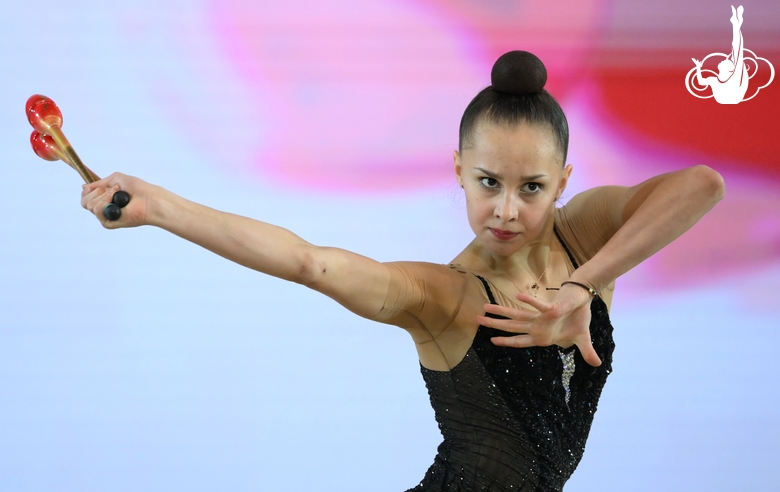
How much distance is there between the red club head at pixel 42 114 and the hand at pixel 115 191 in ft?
0.52

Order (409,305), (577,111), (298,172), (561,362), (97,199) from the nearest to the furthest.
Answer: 1. (97,199)
2. (409,305)
3. (561,362)
4. (298,172)
5. (577,111)

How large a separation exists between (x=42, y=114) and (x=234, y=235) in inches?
11.9

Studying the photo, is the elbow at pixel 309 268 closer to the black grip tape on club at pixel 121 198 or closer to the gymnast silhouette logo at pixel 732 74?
the black grip tape on club at pixel 121 198

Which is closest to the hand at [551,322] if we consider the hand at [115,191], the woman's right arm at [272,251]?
the woman's right arm at [272,251]

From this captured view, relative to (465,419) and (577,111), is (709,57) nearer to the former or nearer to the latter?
(577,111)

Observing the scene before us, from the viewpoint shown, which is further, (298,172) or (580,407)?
(298,172)

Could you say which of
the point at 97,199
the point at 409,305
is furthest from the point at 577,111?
the point at 97,199

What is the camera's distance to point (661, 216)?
1.55m

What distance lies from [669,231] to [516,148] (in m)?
0.29

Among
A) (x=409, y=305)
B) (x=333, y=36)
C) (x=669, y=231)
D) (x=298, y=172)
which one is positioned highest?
(x=333, y=36)

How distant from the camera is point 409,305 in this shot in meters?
1.48

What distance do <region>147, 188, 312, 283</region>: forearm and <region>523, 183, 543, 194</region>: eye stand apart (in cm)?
39

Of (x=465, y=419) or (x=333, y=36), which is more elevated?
(x=333, y=36)

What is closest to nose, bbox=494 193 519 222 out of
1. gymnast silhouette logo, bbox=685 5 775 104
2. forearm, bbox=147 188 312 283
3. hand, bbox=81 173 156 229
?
Result: forearm, bbox=147 188 312 283
